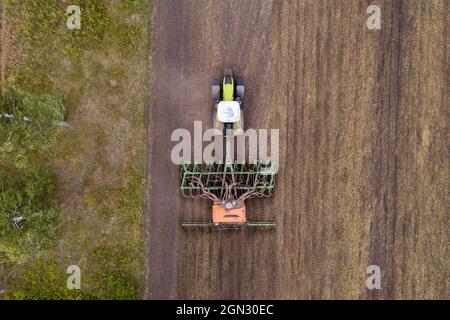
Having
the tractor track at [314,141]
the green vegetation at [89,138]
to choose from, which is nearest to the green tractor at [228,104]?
the tractor track at [314,141]

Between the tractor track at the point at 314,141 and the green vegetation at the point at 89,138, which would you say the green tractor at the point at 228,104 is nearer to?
the tractor track at the point at 314,141

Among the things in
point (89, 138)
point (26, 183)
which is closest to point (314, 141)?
point (89, 138)

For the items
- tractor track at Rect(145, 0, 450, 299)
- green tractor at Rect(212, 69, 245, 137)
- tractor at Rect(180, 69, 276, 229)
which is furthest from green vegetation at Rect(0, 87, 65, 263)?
green tractor at Rect(212, 69, 245, 137)

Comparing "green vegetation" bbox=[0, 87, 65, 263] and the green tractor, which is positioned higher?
the green tractor

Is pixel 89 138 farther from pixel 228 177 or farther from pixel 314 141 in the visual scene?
pixel 314 141

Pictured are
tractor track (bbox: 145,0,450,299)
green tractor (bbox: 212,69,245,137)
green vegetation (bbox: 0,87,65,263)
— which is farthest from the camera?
tractor track (bbox: 145,0,450,299)

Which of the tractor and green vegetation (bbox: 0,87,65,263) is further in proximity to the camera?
the tractor

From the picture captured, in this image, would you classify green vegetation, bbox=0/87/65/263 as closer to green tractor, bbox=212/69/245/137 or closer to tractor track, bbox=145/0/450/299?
tractor track, bbox=145/0/450/299
